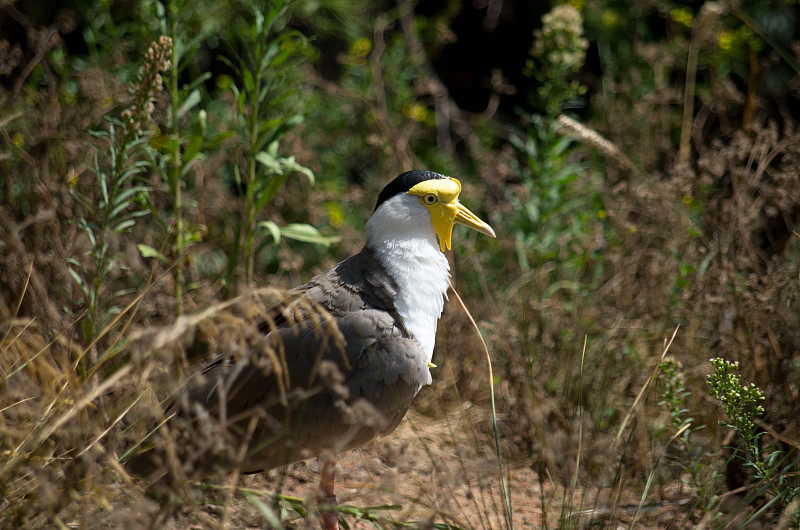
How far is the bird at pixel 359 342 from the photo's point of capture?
2.64m

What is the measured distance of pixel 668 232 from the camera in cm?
402

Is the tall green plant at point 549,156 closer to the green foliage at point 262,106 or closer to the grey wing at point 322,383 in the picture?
the green foliage at point 262,106

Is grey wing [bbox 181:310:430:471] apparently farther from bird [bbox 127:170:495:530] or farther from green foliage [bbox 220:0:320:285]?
green foliage [bbox 220:0:320:285]

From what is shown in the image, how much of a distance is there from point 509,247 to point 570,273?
1.36 ft

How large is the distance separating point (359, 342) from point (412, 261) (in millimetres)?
501

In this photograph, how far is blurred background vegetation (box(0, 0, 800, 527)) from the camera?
2688 millimetres

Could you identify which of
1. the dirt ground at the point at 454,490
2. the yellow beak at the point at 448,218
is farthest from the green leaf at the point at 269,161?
the dirt ground at the point at 454,490

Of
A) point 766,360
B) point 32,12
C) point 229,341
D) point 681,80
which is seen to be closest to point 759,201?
point 766,360

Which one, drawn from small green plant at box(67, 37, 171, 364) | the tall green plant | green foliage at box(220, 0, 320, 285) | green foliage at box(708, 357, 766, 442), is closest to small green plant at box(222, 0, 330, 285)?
green foliage at box(220, 0, 320, 285)

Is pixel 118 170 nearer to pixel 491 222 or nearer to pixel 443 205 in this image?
pixel 443 205

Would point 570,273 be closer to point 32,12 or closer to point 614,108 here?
point 614,108

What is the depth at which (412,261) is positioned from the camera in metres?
3.04

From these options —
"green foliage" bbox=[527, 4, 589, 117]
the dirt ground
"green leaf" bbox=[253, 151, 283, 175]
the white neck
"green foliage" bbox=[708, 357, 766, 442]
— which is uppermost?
"green foliage" bbox=[527, 4, 589, 117]

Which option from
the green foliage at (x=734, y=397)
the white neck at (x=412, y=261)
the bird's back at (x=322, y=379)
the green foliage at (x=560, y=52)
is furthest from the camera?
the green foliage at (x=560, y=52)
